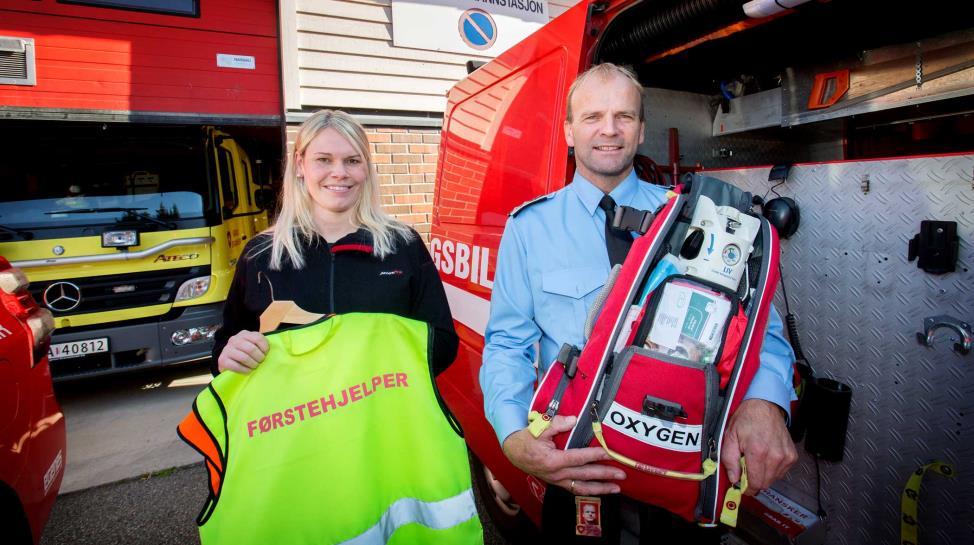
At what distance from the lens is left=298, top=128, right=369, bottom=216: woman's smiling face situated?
1.54 metres

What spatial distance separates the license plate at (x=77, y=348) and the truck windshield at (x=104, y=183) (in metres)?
0.96

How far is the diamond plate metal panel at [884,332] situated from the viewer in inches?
57.2

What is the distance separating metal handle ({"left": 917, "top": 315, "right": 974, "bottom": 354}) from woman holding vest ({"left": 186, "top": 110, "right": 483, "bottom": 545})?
59.2 inches

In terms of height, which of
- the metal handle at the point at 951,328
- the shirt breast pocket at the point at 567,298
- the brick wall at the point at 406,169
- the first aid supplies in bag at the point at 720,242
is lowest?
the metal handle at the point at 951,328

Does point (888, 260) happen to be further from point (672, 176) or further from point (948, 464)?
point (672, 176)

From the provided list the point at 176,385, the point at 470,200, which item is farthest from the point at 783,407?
the point at 176,385

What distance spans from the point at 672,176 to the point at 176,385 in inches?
204

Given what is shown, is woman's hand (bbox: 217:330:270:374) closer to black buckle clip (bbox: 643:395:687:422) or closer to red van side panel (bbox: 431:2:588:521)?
black buckle clip (bbox: 643:395:687:422)

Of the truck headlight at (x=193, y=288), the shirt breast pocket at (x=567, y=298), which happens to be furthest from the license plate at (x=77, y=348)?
the shirt breast pocket at (x=567, y=298)

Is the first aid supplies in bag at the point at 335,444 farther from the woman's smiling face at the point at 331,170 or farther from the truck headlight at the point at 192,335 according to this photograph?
the truck headlight at the point at 192,335

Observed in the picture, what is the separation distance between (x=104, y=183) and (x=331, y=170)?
4.21 metres

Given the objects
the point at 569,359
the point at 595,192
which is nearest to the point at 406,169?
the point at 595,192

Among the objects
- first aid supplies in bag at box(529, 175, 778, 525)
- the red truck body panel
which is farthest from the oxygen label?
the red truck body panel

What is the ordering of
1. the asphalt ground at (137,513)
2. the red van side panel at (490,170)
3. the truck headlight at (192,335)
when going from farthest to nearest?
the truck headlight at (192,335) < the asphalt ground at (137,513) < the red van side panel at (490,170)
